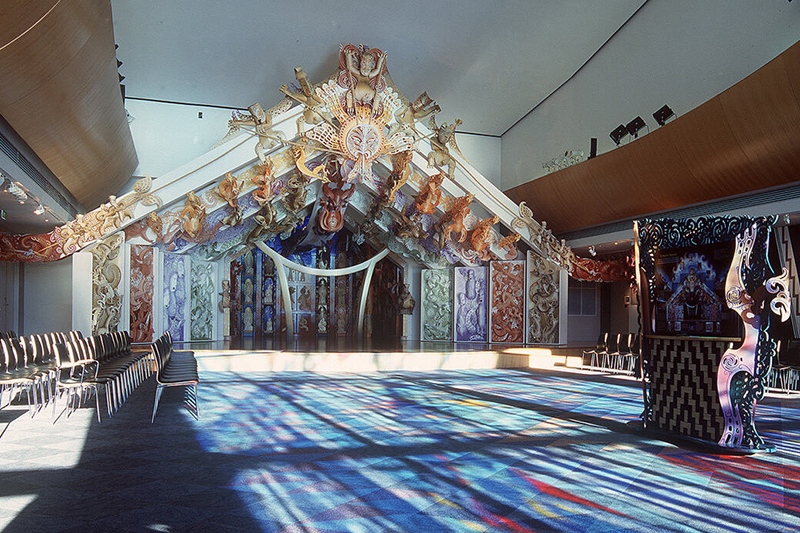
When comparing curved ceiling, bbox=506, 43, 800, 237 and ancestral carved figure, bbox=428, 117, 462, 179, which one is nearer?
curved ceiling, bbox=506, 43, 800, 237

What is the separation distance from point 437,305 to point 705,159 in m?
9.05

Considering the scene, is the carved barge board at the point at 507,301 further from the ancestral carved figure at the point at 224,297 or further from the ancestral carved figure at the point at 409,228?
the ancestral carved figure at the point at 224,297

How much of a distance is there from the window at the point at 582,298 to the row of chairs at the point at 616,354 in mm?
6354

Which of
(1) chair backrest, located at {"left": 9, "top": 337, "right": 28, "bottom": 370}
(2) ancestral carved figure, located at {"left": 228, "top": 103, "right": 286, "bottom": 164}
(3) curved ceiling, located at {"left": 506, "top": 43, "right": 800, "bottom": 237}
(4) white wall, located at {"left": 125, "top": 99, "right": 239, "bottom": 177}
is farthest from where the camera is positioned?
(4) white wall, located at {"left": 125, "top": 99, "right": 239, "bottom": 177}

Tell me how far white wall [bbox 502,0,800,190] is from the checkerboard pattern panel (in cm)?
735

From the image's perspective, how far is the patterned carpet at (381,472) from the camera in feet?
12.5

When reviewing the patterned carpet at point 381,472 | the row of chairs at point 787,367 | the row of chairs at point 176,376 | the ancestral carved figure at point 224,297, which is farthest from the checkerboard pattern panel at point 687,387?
the ancestral carved figure at point 224,297

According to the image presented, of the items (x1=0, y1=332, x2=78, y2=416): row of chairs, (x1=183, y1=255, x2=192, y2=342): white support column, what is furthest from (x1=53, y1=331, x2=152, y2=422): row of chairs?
(x1=183, y1=255, x2=192, y2=342): white support column

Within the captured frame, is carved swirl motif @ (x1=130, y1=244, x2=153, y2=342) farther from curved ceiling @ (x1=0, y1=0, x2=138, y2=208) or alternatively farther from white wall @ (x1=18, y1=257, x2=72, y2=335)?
white wall @ (x1=18, y1=257, x2=72, y2=335)

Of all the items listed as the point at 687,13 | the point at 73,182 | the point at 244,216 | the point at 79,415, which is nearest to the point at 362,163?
the point at 244,216

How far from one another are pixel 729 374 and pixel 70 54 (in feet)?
30.4

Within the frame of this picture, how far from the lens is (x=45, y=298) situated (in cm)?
1623

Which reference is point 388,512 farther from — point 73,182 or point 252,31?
point 252,31

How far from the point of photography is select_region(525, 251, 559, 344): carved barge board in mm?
16656
